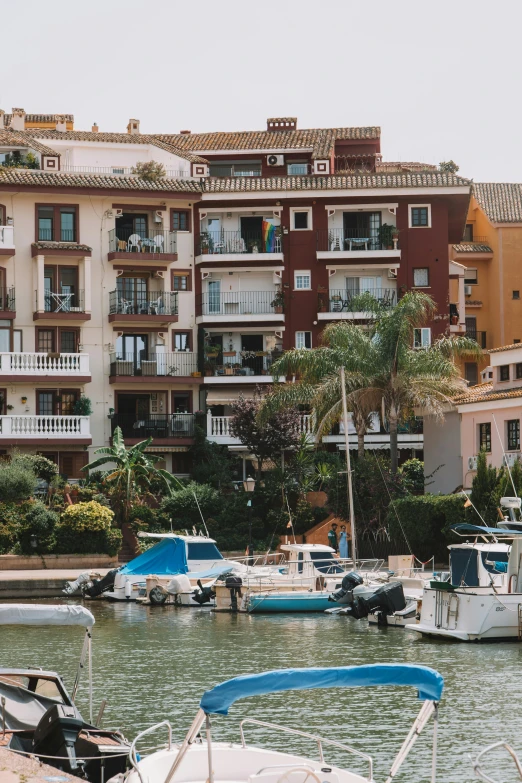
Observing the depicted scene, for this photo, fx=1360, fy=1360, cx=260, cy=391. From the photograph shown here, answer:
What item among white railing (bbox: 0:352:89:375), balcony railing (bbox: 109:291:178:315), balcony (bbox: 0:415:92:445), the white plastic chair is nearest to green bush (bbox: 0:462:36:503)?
balcony (bbox: 0:415:92:445)

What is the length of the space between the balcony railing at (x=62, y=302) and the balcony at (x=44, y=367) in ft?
9.60

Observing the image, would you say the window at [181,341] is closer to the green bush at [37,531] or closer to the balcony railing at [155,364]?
the balcony railing at [155,364]

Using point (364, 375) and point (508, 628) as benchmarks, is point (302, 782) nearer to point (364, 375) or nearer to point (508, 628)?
point (508, 628)

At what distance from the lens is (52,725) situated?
61.2 feet

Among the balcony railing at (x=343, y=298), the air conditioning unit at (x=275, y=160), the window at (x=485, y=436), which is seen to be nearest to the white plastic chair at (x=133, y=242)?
the balcony railing at (x=343, y=298)

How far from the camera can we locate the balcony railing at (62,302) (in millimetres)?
72688

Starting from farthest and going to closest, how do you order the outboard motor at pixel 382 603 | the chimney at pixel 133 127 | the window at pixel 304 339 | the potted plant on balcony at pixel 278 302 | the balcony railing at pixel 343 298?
the chimney at pixel 133 127
the window at pixel 304 339
the balcony railing at pixel 343 298
the potted plant on balcony at pixel 278 302
the outboard motor at pixel 382 603

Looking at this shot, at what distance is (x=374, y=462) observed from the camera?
63344 mm

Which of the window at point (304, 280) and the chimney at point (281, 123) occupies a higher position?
the chimney at point (281, 123)

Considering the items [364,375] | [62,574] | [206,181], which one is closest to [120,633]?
[62,574]

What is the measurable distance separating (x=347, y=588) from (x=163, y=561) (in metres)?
9.87

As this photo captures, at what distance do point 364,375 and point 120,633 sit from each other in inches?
959

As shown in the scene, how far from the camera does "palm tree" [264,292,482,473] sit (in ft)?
203

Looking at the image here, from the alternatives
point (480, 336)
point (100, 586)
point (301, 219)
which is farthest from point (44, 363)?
point (480, 336)
